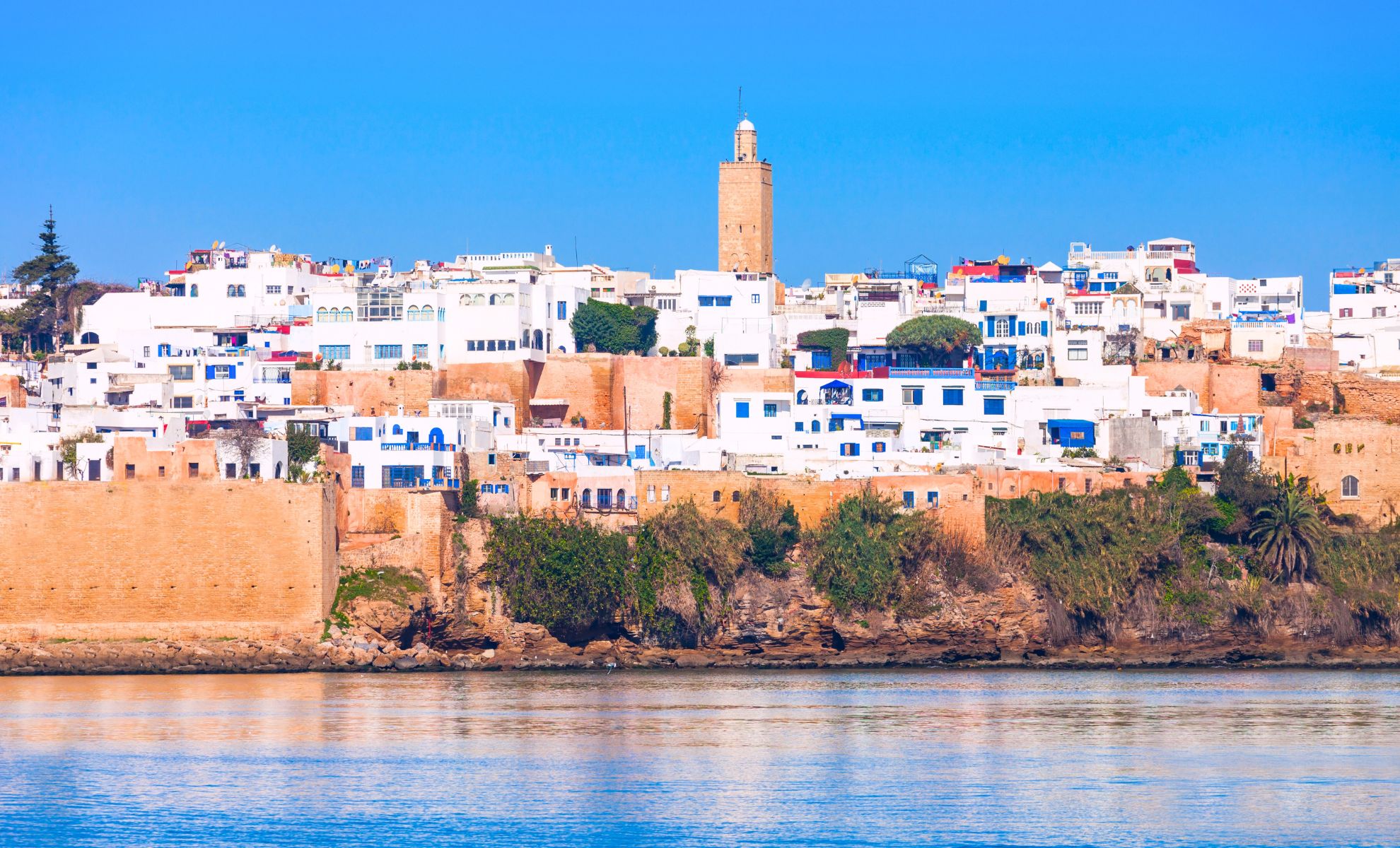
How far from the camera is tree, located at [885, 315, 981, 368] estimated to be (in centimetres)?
4503

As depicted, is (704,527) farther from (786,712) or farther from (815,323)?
(815,323)

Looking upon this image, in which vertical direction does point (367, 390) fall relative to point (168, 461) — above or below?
above

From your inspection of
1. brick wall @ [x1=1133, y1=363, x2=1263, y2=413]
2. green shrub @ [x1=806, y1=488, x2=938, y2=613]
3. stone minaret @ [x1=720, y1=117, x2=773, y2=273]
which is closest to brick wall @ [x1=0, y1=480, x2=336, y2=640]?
green shrub @ [x1=806, y1=488, x2=938, y2=613]

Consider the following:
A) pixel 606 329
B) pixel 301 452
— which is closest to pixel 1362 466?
pixel 606 329

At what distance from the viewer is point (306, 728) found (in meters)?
29.6

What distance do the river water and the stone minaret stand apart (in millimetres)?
18460

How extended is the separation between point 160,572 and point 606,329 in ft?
41.5

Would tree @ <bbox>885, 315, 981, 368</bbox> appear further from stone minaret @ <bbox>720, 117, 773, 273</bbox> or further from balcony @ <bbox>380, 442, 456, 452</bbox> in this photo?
balcony @ <bbox>380, 442, 456, 452</bbox>

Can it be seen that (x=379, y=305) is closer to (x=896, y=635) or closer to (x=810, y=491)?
(x=810, y=491)

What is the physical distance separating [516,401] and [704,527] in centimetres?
729

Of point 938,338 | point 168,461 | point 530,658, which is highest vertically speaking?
point 938,338

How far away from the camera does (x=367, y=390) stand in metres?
42.1

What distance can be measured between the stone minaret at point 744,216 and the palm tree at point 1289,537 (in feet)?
55.7

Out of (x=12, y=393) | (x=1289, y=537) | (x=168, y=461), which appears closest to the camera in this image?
(x=168, y=461)
